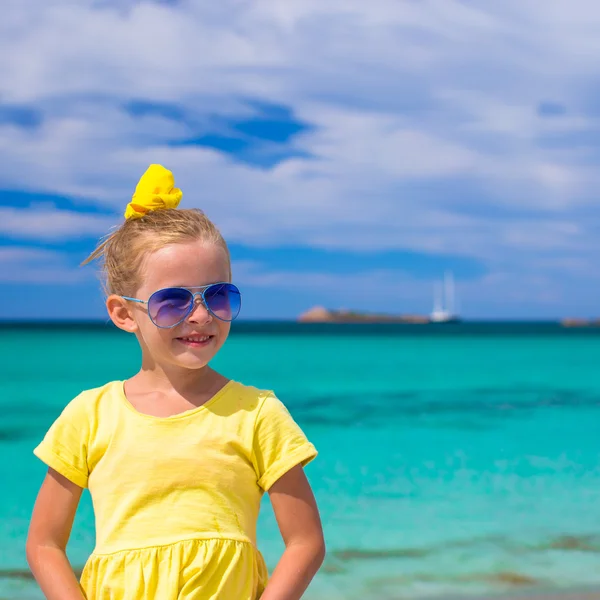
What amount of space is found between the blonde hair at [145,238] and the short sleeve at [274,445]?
0.37 metres

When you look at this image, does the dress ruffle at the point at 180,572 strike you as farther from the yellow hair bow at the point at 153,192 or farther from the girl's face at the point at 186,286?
the yellow hair bow at the point at 153,192

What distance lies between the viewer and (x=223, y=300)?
1772 mm

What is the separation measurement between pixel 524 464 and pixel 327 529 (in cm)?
408

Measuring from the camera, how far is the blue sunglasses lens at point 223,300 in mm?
1752

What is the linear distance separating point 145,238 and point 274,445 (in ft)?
1.72

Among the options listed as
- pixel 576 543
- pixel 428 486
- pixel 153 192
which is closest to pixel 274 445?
pixel 153 192

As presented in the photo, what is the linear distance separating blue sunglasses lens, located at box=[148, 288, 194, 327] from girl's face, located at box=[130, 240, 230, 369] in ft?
0.06

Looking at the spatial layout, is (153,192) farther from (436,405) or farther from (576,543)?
(436,405)

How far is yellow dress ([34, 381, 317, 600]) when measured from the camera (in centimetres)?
167

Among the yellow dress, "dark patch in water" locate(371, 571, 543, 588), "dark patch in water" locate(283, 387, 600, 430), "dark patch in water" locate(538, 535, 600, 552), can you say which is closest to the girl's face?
the yellow dress

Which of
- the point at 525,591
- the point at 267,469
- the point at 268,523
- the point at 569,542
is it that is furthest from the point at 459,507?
the point at 267,469

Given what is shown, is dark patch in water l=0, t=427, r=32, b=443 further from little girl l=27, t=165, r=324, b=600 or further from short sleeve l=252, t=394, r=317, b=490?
short sleeve l=252, t=394, r=317, b=490

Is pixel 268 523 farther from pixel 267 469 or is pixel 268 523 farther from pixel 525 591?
pixel 267 469

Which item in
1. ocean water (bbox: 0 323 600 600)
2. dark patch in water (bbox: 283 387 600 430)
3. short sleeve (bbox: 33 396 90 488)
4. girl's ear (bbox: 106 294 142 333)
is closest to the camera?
short sleeve (bbox: 33 396 90 488)
